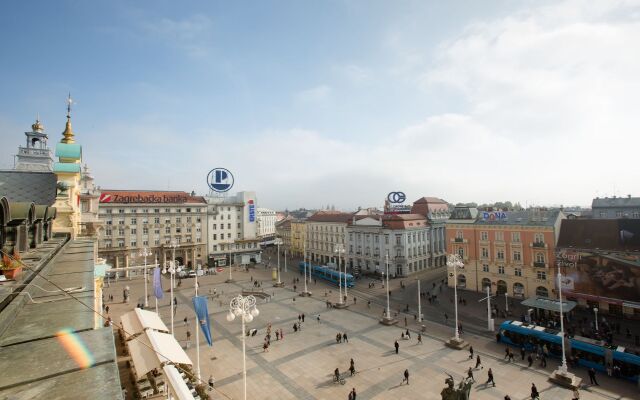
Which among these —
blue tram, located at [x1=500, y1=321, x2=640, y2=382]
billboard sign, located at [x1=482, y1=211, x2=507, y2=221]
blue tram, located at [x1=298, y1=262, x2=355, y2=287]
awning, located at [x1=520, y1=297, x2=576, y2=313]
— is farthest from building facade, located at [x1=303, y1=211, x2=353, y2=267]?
blue tram, located at [x1=500, y1=321, x2=640, y2=382]

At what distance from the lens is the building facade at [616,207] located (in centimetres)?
8425

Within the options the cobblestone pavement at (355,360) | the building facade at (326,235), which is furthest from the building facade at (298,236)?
the cobblestone pavement at (355,360)

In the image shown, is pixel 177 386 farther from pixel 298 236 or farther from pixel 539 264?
pixel 298 236

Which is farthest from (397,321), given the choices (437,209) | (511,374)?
(437,209)

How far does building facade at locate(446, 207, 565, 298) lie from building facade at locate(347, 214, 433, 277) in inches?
468

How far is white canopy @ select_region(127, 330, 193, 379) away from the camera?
14.8m

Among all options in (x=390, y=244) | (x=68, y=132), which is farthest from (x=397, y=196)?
(x=68, y=132)

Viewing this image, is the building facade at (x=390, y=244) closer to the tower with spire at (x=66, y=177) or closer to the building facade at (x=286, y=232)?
the building facade at (x=286, y=232)

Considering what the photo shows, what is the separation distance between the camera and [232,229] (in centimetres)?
8488

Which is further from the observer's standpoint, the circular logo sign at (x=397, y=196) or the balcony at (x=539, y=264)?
the circular logo sign at (x=397, y=196)

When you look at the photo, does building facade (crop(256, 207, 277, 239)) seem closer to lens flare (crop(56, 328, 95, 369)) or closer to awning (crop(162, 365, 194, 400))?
awning (crop(162, 365, 194, 400))

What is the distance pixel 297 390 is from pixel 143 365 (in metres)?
12.6

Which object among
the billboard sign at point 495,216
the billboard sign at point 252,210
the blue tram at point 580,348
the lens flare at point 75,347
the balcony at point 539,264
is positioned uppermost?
the billboard sign at point 252,210

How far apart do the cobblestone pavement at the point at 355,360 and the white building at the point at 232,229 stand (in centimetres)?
3724
